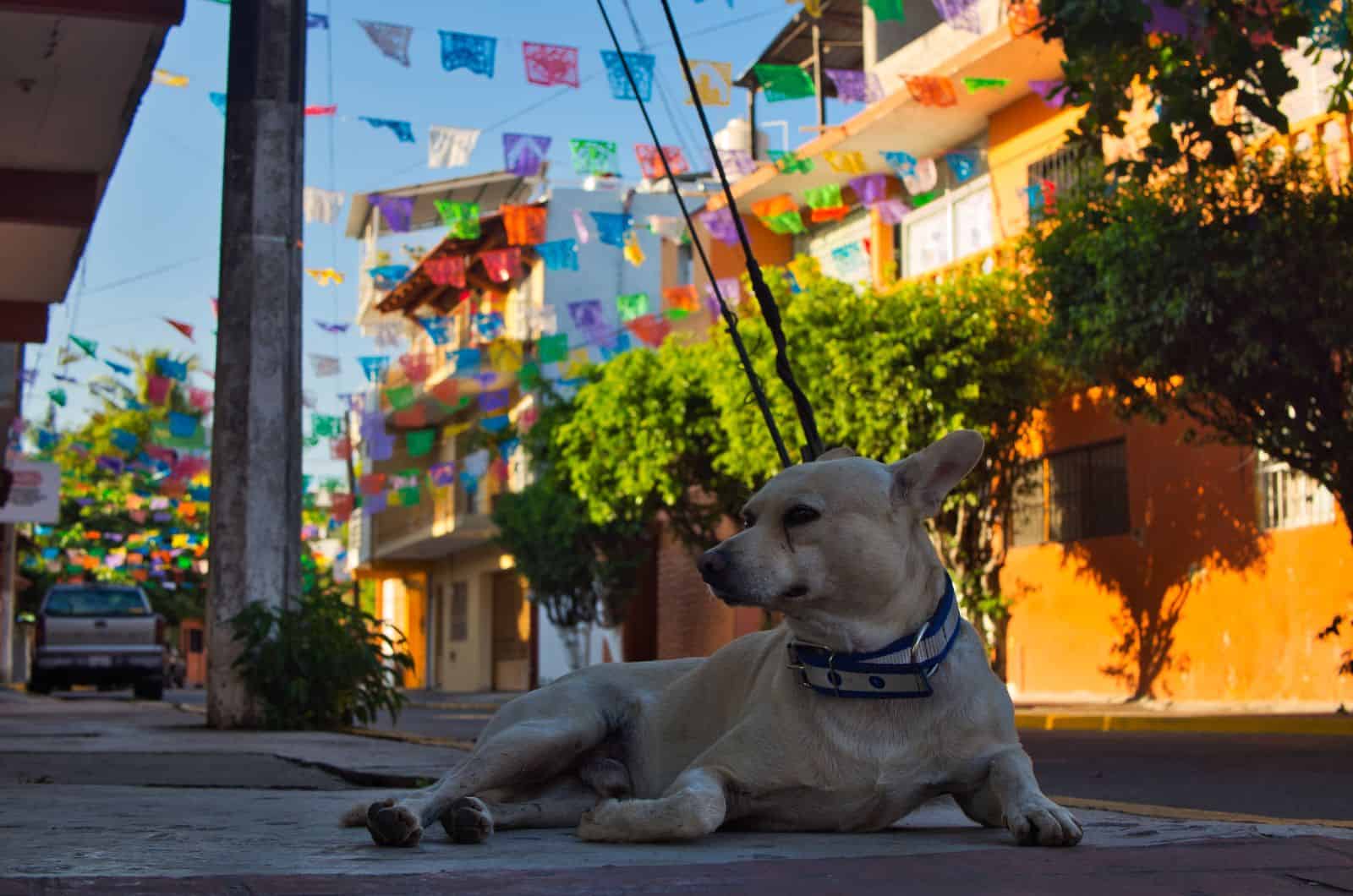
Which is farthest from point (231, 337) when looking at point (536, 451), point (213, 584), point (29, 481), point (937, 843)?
point (29, 481)

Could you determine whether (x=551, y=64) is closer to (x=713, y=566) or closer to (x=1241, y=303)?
(x=1241, y=303)

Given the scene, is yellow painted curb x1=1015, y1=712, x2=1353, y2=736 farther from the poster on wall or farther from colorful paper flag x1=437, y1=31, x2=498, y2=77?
the poster on wall

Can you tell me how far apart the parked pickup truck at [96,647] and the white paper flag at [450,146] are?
8.56m

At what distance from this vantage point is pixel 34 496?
32.4 metres

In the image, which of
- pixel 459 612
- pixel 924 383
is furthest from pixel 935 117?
pixel 459 612

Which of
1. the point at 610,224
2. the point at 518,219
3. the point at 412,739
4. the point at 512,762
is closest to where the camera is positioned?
the point at 512,762

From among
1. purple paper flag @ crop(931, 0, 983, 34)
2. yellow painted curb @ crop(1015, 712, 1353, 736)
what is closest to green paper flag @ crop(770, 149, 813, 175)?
purple paper flag @ crop(931, 0, 983, 34)

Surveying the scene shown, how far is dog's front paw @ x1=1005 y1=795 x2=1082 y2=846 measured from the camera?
337 centimetres

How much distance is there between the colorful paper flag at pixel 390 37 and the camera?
17.5 m

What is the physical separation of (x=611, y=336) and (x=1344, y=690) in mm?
21509

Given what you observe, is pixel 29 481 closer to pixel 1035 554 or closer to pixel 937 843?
pixel 1035 554

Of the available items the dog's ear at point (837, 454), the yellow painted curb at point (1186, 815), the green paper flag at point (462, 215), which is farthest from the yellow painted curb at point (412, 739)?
the green paper flag at point (462, 215)

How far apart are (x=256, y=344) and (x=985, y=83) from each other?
12.1 m

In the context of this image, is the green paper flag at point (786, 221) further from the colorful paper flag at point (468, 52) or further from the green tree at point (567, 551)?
the colorful paper flag at point (468, 52)
